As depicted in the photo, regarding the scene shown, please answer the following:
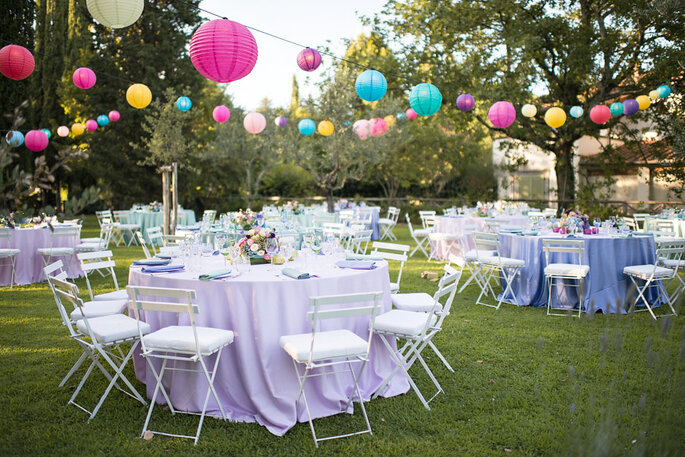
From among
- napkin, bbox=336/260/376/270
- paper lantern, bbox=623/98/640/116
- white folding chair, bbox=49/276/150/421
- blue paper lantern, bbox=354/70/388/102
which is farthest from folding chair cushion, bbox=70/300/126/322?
paper lantern, bbox=623/98/640/116

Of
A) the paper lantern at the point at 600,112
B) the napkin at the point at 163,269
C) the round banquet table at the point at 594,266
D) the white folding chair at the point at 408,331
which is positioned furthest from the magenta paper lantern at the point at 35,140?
the paper lantern at the point at 600,112

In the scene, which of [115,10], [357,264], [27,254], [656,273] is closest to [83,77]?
[27,254]

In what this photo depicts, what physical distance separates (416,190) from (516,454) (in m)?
23.7

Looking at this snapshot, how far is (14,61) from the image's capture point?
236 inches

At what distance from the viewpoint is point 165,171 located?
438 inches

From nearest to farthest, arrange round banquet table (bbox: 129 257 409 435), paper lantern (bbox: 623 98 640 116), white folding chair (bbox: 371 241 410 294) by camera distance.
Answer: round banquet table (bbox: 129 257 409 435), white folding chair (bbox: 371 241 410 294), paper lantern (bbox: 623 98 640 116)

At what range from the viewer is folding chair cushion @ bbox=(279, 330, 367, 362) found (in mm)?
3205

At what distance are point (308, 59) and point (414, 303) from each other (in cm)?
411

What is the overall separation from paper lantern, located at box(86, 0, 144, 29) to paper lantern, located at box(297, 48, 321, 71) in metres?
2.77

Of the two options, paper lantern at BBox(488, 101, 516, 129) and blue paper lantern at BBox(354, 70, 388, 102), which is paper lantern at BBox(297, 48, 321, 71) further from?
paper lantern at BBox(488, 101, 516, 129)

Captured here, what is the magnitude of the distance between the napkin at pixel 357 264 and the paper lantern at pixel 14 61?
446cm

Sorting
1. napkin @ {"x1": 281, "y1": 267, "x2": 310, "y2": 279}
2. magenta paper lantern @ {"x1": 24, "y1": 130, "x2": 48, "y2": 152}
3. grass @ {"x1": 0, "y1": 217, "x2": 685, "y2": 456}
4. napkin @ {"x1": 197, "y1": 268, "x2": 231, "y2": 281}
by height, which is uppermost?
magenta paper lantern @ {"x1": 24, "y1": 130, "x2": 48, "y2": 152}

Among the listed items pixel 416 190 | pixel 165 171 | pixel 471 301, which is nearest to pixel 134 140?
pixel 165 171

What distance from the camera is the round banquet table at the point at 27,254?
8305 mm
